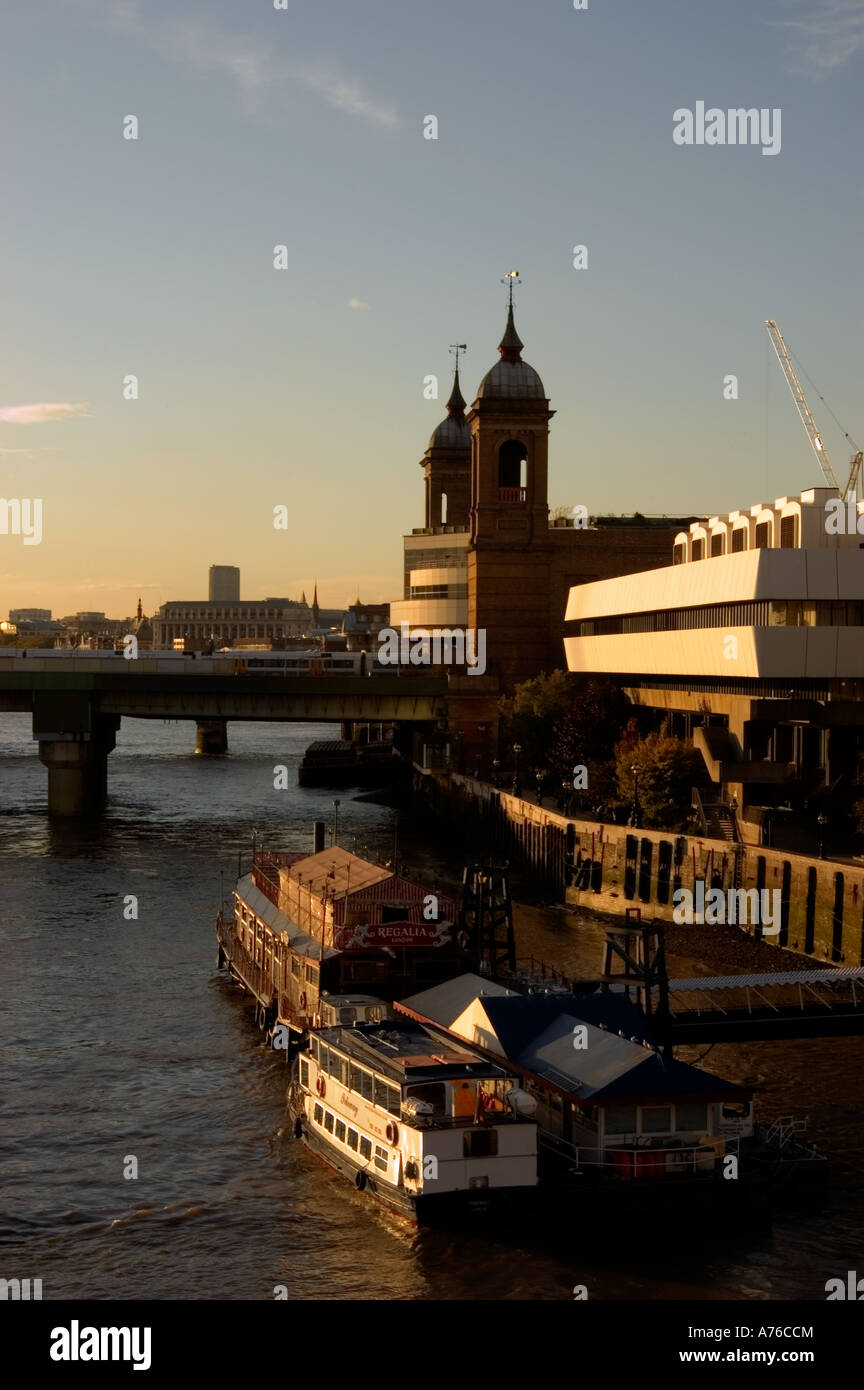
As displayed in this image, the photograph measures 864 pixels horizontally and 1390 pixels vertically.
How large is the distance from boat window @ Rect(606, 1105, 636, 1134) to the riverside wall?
2062 centimetres

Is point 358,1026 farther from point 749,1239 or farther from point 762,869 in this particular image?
point 762,869

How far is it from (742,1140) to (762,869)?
2548 cm

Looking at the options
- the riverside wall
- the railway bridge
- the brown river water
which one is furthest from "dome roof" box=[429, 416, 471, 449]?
the brown river water

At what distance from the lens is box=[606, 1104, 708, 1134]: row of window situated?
30.8 metres

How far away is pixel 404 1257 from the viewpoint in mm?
28969

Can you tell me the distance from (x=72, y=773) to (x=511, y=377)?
38724mm

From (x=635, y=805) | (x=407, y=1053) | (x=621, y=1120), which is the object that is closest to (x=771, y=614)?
(x=635, y=805)

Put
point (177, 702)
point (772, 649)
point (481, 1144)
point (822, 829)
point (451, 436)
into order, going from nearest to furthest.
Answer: point (481, 1144), point (822, 829), point (772, 649), point (177, 702), point (451, 436)

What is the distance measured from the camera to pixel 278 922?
46594mm

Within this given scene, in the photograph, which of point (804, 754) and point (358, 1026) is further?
point (804, 754)

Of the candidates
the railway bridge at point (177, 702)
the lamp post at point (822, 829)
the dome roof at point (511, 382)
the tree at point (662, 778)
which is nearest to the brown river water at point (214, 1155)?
the lamp post at point (822, 829)

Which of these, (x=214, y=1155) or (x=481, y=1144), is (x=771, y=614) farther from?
(x=481, y=1144)

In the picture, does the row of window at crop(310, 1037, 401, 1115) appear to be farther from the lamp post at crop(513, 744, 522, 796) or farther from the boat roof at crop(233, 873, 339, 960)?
the lamp post at crop(513, 744, 522, 796)

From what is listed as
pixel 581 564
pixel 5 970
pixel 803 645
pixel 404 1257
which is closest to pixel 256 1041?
pixel 5 970
